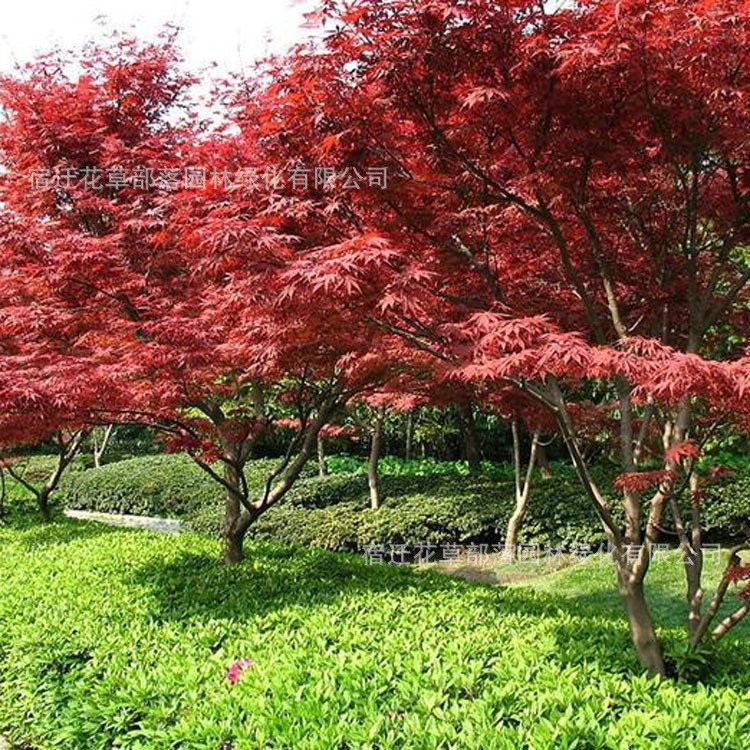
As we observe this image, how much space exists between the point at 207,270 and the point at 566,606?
12.4 ft

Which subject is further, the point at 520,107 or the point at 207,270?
the point at 207,270

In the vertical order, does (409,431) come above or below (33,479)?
above

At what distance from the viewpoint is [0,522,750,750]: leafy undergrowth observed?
3256mm

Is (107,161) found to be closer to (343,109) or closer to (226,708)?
(343,109)

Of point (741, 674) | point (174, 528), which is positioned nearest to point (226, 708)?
point (741, 674)

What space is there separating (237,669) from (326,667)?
0.49 metres

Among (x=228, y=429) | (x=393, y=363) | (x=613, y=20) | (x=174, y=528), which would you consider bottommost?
(x=174, y=528)

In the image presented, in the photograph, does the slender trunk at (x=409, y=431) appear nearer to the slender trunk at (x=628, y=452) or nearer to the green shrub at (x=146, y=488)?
the green shrub at (x=146, y=488)

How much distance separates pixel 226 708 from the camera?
3582 mm

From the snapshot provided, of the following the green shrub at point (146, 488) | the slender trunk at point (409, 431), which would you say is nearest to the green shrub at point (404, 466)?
the slender trunk at point (409, 431)

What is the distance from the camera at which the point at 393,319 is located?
14.8 ft

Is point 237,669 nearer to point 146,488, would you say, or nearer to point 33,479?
point 146,488

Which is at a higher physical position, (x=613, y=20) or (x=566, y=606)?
(x=613, y=20)

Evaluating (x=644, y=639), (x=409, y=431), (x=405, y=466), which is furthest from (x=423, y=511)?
(x=644, y=639)
